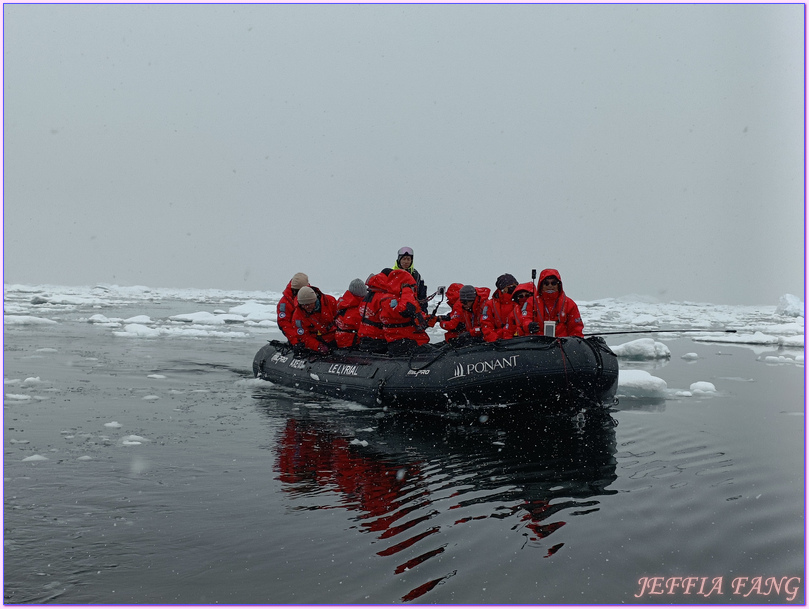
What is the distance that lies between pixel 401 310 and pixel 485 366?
1.41 meters

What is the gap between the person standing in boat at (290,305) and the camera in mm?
9469

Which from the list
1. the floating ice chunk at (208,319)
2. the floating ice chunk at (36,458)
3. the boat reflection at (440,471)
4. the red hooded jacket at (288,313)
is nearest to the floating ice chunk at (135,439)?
the floating ice chunk at (36,458)

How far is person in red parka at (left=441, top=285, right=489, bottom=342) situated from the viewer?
8.84m

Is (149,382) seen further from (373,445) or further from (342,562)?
(342,562)

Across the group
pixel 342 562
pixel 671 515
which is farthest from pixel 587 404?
pixel 342 562

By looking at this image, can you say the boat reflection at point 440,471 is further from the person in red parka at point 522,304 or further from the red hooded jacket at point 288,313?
the red hooded jacket at point 288,313

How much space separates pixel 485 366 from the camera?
7.34m

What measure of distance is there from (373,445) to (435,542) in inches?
106

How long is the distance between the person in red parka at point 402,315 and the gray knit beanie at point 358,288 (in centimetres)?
56

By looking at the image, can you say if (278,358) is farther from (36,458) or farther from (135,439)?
(36,458)

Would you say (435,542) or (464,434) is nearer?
(435,542)

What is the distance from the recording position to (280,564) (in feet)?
11.7

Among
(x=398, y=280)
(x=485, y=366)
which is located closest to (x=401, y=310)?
(x=398, y=280)

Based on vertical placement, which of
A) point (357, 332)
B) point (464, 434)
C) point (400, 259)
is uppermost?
point (400, 259)
